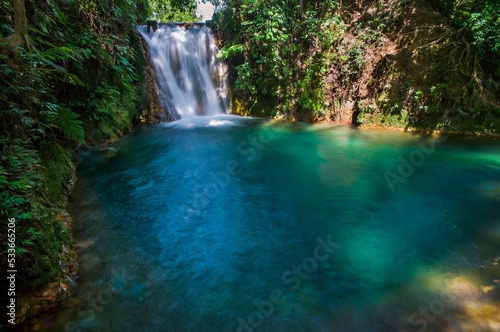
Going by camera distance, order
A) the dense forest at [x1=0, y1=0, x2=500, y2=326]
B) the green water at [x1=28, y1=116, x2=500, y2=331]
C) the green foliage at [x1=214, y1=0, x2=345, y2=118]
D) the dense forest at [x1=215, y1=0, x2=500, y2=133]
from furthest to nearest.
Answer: the green foliage at [x1=214, y1=0, x2=345, y2=118]
the dense forest at [x1=215, y1=0, x2=500, y2=133]
the dense forest at [x1=0, y1=0, x2=500, y2=326]
the green water at [x1=28, y1=116, x2=500, y2=331]

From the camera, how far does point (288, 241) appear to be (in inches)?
164

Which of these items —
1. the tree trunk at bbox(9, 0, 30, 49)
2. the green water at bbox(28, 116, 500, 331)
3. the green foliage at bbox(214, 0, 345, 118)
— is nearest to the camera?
the green water at bbox(28, 116, 500, 331)

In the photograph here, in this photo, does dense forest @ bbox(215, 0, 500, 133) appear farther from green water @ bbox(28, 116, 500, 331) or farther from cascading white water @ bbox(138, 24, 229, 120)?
green water @ bbox(28, 116, 500, 331)

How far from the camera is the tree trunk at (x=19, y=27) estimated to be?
3.51 meters

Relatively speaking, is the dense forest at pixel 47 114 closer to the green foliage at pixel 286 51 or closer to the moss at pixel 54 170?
the moss at pixel 54 170

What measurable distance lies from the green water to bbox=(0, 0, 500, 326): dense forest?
2.20 feet

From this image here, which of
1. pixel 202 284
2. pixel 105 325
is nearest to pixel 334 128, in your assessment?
pixel 202 284

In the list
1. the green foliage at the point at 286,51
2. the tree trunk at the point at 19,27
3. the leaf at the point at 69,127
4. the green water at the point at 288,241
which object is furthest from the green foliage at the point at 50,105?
the green foliage at the point at 286,51

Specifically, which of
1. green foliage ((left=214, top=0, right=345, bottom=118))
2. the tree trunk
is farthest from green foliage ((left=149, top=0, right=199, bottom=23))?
the tree trunk

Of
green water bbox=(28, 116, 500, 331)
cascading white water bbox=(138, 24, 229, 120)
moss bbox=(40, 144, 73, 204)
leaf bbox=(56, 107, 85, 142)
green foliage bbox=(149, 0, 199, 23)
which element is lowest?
green water bbox=(28, 116, 500, 331)

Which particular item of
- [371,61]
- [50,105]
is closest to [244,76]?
[371,61]

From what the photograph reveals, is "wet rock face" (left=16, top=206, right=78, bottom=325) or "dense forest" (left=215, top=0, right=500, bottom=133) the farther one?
"dense forest" (left=215, top=0, right=500, bottom=133)

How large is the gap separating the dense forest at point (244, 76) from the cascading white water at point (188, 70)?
0.87 metres

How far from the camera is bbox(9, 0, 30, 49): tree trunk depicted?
→ 11.5 feet
